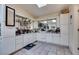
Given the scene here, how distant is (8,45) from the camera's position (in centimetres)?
324

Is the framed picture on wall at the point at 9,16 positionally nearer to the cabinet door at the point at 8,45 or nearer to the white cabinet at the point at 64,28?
the cabinet door at the point at 8,45

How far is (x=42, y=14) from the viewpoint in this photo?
18.5 feet

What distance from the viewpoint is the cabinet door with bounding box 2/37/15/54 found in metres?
3.06

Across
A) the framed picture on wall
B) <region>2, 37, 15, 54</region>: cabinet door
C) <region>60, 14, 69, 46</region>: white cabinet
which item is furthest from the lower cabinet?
<region>60, 14, 69, 46</region>: white cabinet

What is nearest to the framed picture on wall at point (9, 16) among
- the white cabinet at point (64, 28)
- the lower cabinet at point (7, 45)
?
the lower cabinet at point (7, 45)

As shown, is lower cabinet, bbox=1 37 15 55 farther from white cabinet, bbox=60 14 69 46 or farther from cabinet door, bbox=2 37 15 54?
white cabinet, bbox=60 14 69 46

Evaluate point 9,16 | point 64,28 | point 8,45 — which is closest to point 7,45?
point 8,45

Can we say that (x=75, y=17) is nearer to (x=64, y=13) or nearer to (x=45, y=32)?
(x=64, y=13)

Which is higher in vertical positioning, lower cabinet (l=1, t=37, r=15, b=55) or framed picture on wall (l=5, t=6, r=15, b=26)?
framed picture on wall (l=5, t=6, r=15, b=26)

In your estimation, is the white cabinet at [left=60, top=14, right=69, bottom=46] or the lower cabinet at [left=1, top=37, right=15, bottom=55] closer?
the lower cabinet at [left=1, top=37, right=15, bottom=55]

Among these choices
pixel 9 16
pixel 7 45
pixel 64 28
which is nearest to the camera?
pixel 7 45

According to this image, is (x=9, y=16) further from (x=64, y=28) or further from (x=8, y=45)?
(x=64, y=28)
